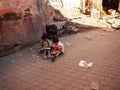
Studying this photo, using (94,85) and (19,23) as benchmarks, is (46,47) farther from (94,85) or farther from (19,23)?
(94,85)

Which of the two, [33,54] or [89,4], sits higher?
[89,4]

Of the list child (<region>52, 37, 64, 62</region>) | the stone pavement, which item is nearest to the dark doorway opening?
the stone pavement

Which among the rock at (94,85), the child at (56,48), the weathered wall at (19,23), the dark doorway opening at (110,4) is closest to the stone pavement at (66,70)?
the rock at (94,85)

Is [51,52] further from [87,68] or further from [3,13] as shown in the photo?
[3,13]

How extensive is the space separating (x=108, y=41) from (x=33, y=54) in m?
3.35

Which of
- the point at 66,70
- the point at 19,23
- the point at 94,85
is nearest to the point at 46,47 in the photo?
the point at 66,70

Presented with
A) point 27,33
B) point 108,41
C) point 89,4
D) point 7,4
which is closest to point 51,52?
point 27,33

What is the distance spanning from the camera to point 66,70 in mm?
4371

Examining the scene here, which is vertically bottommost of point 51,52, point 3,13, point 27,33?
point 51,52

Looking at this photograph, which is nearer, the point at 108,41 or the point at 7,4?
the point at 7,4

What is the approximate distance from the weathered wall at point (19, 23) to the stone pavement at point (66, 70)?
40cm

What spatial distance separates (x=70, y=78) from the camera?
3969 millimetres

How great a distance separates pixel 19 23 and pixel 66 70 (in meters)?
2.42

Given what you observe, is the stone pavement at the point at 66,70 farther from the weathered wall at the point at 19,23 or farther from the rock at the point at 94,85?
the weathered wall at the point at 19,23
